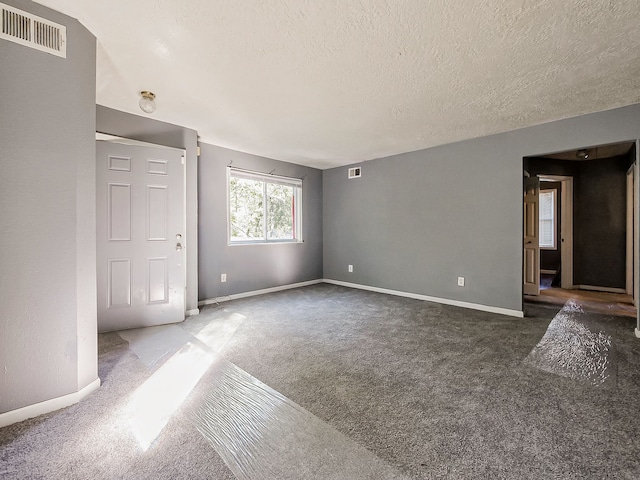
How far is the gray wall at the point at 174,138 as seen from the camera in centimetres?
305

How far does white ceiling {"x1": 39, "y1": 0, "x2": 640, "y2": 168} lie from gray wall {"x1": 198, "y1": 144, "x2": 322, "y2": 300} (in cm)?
96

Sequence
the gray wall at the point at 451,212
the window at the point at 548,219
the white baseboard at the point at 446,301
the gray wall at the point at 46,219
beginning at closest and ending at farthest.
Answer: the gray wall at the point at 46,219, the gray wall at the point at 451,212, the white baseboard at the point at 446,301, the window at the point at 548,219

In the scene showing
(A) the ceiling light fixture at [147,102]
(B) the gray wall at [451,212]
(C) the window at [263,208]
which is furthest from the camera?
(C) the window at [263,208]

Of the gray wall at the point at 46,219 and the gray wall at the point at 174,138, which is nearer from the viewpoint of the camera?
the gray wall at the point at 46,219

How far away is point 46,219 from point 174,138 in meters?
2.12

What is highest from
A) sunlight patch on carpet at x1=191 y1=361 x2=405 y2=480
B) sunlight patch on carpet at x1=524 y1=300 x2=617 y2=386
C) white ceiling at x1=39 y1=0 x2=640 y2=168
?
white ceiling at x1=39 y1=0 x2=640 y2=168

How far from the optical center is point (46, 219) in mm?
1702

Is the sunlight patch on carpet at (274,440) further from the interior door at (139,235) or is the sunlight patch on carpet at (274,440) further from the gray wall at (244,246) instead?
the gray wall at (244,246)

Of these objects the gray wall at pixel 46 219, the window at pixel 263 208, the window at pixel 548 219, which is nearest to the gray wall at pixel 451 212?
the window at pixel 263 208

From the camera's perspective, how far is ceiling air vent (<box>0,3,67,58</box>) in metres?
1.59

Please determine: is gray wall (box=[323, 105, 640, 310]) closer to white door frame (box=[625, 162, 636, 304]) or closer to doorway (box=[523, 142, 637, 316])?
doorway (box=[523, 142, 637, 316])

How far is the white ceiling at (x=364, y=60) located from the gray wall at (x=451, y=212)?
0.99 ft

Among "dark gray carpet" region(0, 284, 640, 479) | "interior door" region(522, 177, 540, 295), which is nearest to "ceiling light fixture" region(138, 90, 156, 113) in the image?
"dark gray carpet" region(0, 284, 640, 479)

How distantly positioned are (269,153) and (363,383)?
149 inches
